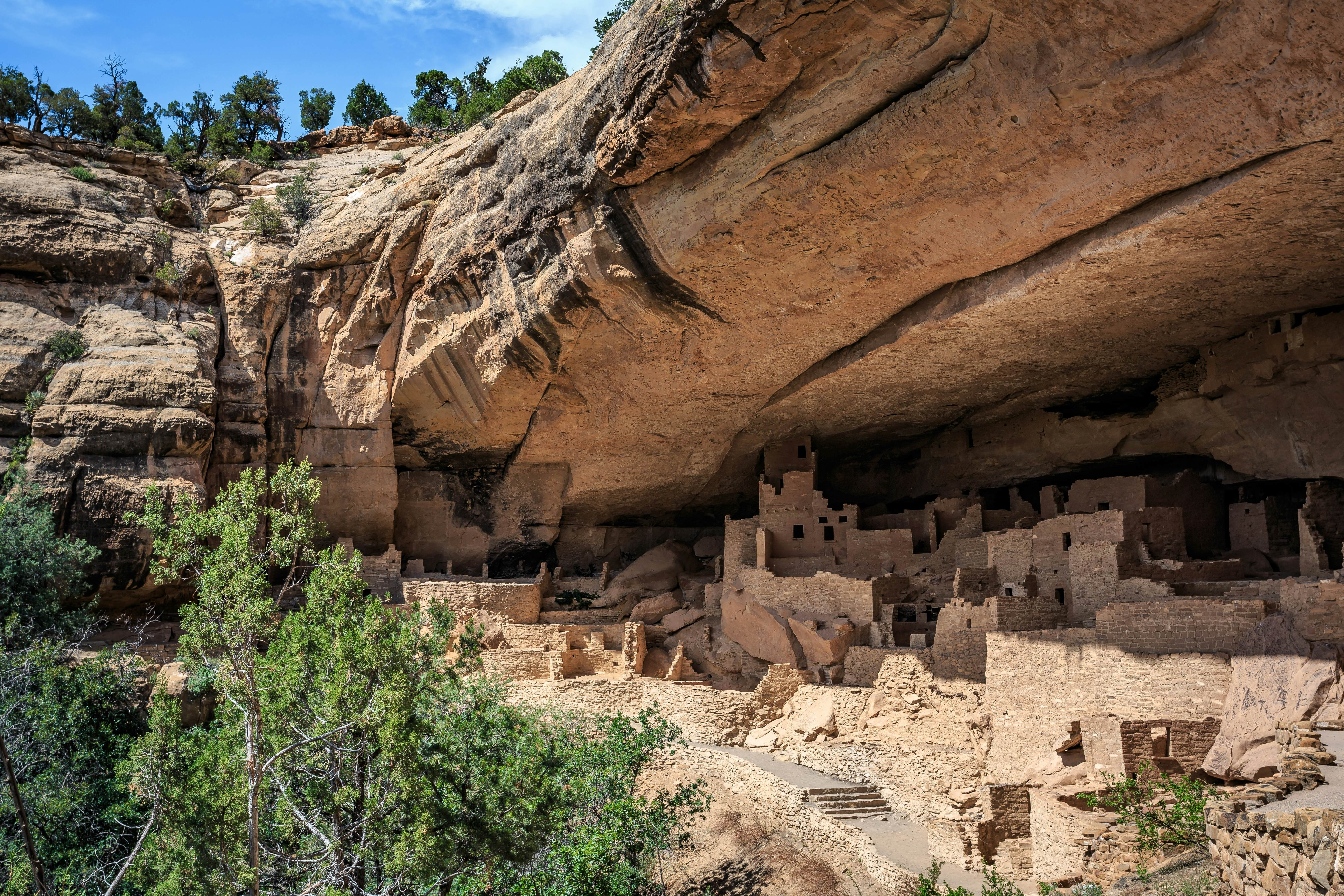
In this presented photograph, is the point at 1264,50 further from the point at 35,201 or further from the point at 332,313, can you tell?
the point at 35,201

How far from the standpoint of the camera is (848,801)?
14.2 meters

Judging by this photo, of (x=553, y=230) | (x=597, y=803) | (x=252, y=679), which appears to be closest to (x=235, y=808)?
(x=252, y=679)

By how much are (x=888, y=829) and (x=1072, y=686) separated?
3.15 m

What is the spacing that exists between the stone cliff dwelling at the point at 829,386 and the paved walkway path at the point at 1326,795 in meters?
0.18

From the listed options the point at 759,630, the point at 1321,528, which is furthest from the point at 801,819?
the point at 1321,528

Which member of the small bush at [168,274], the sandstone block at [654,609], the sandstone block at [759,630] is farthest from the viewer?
the sandstone block at [654,609]

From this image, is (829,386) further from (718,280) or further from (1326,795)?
(1326,795)

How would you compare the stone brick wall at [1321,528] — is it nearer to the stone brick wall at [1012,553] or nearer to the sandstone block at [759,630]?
the stone brick wall at [1012,553]

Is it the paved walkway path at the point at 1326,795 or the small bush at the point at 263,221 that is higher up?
the small bush at the point at 263,221

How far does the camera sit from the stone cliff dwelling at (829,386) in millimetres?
11336

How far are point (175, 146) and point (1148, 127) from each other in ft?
87.3

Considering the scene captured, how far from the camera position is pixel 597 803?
14.2 metres

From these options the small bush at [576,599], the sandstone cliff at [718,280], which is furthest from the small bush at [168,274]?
the small bush at [576,599]

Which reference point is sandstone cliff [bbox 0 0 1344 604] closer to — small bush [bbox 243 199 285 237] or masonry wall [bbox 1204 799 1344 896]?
small bush [bbox 243 199 285 237]
